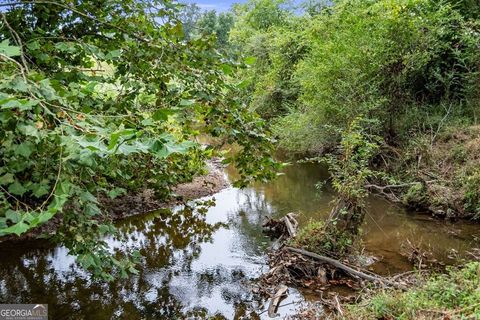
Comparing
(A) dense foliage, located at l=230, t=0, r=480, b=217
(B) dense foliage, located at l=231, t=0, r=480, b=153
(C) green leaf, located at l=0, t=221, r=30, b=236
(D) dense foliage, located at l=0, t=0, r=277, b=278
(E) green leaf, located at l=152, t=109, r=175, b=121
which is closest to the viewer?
(C) green leaf, located at l=0, t=221, r=30, b=236

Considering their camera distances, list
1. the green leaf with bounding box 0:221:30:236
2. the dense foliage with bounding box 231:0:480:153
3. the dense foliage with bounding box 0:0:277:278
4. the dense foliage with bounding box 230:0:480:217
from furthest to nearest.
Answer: the dense foliage with bounding box 231:0:480:153, the dense foliage with bounding box 230:0:480:217, the dense foliage with bounding box 0:0:277:278, the green leaf with bounding box 0:221:30:236

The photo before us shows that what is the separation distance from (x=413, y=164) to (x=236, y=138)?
801 centimetres

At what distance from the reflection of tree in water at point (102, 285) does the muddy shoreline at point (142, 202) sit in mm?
476

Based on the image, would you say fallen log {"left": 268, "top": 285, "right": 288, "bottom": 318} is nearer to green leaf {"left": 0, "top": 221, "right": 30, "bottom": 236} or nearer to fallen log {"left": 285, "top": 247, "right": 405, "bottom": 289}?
fallen log {"left": 285, "top": 247, "right": 405, "bottom": 289}

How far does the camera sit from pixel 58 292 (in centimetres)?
618

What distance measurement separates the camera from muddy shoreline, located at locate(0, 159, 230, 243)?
26.1ft

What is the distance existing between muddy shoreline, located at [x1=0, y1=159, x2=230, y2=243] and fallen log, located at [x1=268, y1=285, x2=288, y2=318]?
93.7 inches

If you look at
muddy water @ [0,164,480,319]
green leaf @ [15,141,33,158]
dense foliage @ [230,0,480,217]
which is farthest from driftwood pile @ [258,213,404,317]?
green leaf @ [15,141,33,158]

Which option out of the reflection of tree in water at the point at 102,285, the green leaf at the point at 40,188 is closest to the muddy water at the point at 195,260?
the reflection of tree in water at the point at 102,285

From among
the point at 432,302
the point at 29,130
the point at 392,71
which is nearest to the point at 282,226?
the point at 432,302

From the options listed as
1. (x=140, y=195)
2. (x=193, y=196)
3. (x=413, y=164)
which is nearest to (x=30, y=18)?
(x=140, y=195)

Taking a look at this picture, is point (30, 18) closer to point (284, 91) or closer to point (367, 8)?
point (367, 8)

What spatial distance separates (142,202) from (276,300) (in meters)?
5.33

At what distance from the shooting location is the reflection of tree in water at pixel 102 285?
579cm
